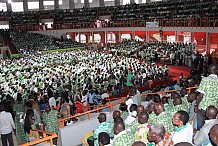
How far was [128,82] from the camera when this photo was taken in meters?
15.3

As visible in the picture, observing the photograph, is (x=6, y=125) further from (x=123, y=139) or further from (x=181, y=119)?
(x=181, y=119)

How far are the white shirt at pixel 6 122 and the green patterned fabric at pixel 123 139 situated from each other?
3991 mm

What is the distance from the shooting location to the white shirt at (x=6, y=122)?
7703 millimetres

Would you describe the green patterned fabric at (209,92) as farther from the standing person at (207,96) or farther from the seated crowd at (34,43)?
the seated crowd at (34,43)

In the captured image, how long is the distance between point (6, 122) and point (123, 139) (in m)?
4.15

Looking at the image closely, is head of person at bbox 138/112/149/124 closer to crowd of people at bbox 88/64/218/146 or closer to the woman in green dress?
crowd of people at bbox 88/64/218/146

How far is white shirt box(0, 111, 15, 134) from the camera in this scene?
7703 millimetres

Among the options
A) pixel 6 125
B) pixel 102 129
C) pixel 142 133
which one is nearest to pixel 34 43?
pixel 6 125

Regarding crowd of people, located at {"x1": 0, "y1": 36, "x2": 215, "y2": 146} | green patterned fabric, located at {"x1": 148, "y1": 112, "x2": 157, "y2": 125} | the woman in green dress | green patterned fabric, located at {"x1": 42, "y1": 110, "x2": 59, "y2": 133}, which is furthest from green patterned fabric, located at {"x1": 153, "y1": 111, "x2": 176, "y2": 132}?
the woman in green dress

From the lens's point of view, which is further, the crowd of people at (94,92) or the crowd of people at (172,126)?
the crowd of people at (94,92)

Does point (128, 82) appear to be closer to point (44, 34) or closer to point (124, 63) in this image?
point (124, 63)

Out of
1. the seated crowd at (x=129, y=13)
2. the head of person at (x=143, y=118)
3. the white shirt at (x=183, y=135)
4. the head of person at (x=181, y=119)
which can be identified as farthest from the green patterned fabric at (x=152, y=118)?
the seated crowd at (x=129, y=13)

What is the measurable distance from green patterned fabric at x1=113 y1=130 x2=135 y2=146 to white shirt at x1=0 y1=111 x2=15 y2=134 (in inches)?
157

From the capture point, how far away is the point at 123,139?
4.89 metres
